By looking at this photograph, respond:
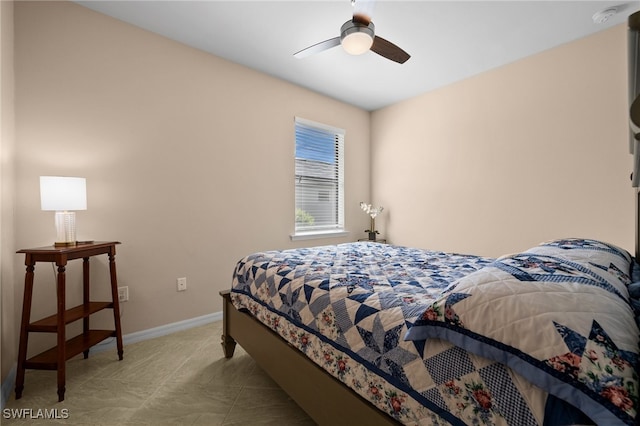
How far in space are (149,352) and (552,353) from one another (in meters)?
2.55

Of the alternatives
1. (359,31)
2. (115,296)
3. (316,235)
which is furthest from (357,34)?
(115,296)

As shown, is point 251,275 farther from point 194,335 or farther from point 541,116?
point 541,116

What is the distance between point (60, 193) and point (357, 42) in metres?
2.12

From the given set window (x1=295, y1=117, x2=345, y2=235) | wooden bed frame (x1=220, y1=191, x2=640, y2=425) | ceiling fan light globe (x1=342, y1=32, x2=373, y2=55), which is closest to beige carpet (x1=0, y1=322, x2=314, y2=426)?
wooden bed frame (x1=220, y1=191, x2=640, y2=425)

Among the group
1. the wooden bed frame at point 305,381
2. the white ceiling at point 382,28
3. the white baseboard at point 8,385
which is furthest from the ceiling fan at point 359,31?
the white baseboard at point 8,385

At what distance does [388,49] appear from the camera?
2.03 metres

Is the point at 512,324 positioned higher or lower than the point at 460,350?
higher

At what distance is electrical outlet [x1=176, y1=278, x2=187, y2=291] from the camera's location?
257 centimetres

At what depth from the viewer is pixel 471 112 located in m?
3.23

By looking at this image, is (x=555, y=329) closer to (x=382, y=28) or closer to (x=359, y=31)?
(x=359, y=31)

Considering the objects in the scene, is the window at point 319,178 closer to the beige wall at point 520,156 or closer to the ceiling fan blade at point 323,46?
the beige wall at point 520,156

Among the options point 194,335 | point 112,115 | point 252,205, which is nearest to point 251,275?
point 194,335

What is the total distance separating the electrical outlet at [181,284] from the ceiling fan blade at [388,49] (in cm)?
257

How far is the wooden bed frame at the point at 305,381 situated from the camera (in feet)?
3.43
